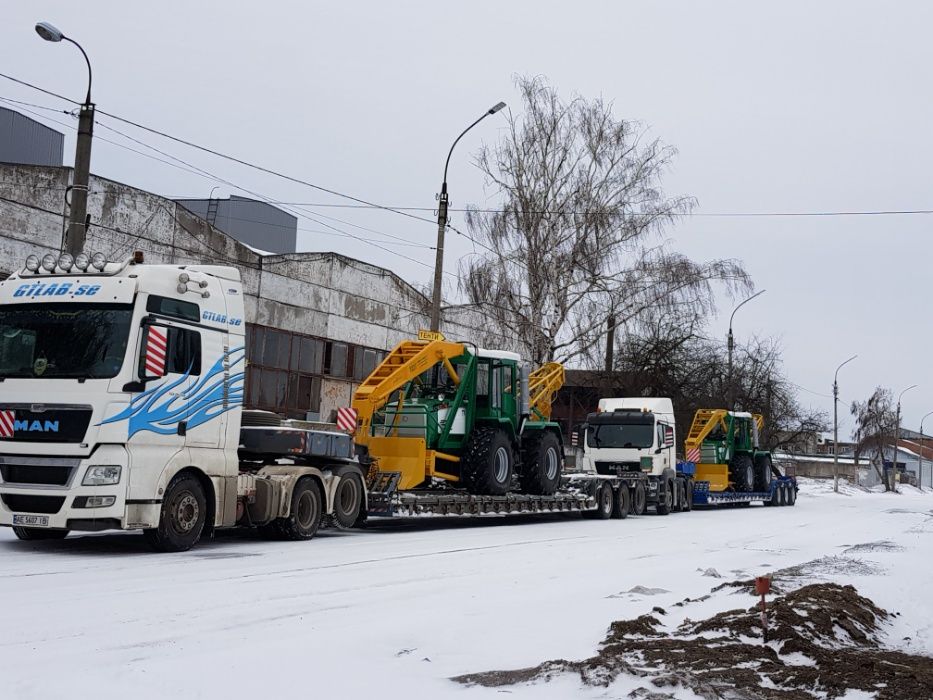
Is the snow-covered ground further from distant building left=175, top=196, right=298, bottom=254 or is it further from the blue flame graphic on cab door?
distant building left=175, top=196, right=298, bottom=254

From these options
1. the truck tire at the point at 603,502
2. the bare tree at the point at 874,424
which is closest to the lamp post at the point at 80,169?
the truck tire at the point at 603,502

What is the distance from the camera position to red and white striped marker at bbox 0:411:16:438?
12016mm

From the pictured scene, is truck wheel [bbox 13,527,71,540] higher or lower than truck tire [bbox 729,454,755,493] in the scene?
lower

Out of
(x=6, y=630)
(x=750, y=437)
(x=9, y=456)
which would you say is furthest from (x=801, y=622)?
(x=750, y=437)

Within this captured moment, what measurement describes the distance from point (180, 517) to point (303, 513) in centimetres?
258

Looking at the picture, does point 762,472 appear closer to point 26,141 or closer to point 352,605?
point 26,141

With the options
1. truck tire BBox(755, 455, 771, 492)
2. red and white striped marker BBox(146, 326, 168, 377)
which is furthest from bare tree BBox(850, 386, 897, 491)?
red and white striped marker BBox(146, 326, 168, 377)

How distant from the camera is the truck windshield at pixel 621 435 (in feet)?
91.7

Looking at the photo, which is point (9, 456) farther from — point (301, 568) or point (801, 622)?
point (801, 622)

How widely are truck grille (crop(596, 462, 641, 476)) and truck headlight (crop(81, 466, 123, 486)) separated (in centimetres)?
1782

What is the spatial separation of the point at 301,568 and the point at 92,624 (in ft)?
12.6

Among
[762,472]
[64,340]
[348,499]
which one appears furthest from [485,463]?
[762,472]

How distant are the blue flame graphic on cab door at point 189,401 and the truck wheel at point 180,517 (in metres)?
0.69

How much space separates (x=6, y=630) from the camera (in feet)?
→ 23.9
